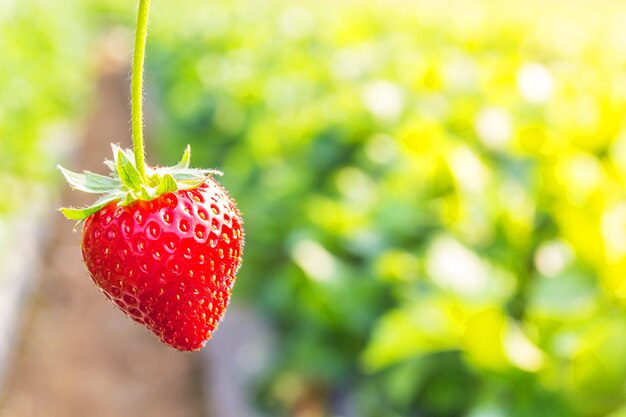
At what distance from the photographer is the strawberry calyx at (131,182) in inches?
24.3

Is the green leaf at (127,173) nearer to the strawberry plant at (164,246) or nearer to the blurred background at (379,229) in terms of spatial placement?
the strawberry plant at (164,246)

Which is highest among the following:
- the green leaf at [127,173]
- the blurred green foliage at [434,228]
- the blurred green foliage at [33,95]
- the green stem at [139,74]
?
the blurred green foliage at [33,95]

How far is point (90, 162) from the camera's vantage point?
940cm

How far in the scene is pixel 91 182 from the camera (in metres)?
0.62

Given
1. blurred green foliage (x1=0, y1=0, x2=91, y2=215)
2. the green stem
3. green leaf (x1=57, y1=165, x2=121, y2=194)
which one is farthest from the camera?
blurred green foliage (x1=0, y1=0, x2=91, y2=215)

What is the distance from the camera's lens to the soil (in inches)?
185

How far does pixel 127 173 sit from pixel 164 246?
0.06 m

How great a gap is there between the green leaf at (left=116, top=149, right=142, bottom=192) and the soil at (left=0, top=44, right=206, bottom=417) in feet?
13.1

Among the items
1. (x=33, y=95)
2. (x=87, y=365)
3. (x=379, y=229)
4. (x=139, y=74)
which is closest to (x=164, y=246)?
(x=139, y=74)

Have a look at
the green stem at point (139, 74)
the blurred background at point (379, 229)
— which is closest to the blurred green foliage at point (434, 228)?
the blurred background at point (379, 229)

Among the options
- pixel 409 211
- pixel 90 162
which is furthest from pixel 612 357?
pixel 90 162

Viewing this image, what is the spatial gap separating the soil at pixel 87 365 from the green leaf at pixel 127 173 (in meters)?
3.99

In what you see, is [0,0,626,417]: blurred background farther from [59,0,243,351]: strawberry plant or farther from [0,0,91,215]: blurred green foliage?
[59,0,243,351]: strawberry plant

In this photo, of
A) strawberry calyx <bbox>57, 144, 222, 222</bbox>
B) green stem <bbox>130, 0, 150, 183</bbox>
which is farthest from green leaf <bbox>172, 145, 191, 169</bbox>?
green stem <bbox>130, 0, 150, 183</bbox>
